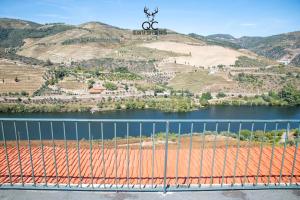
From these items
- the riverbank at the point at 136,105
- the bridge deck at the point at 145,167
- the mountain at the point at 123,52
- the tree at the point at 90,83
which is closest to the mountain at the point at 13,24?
the mountain at the point at 123,52

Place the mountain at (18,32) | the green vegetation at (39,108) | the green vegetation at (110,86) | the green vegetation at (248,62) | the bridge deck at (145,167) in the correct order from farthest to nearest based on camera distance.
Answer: the mountain at (18,32) → the green vegetation at (248,62) → the green vegetation at (110,86) → the green vegetation at (39,108) → the bridge deck at (145,167)

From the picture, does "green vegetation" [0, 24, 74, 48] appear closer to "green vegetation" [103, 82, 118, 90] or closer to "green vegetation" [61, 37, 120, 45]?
"green vegetation" [61, 37, 120, 45]

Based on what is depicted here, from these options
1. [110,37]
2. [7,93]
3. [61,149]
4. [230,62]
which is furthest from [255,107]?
[110,37]

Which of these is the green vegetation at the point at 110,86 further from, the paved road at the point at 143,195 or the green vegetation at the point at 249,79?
the paved road at the point at 143,195

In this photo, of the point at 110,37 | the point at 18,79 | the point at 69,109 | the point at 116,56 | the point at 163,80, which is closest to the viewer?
the point at 69,109

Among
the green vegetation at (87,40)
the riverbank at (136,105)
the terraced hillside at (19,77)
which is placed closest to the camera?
the riverbank at (136,105)

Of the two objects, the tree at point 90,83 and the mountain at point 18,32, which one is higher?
the mountain at point 18,32

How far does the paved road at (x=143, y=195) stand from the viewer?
3.73 meters

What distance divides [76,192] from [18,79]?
206ft

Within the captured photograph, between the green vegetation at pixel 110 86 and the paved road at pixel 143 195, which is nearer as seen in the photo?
the paved road at pixel 143 195

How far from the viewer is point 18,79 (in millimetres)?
59469

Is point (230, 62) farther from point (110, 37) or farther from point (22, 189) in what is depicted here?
point (22, 189)

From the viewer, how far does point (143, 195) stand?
379 cm

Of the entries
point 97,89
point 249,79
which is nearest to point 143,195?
point 97,89
